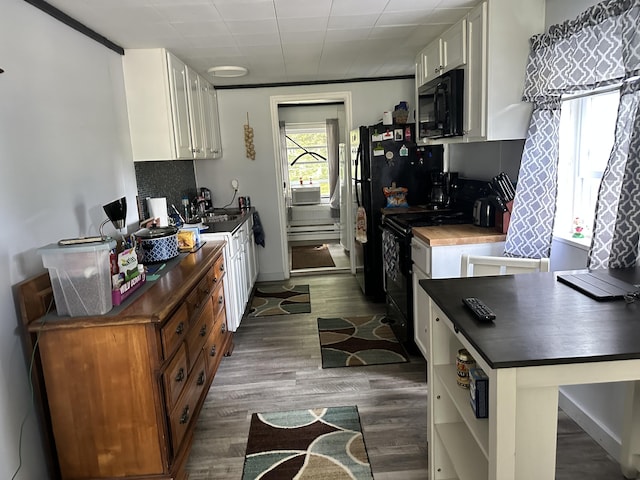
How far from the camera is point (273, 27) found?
2750mm

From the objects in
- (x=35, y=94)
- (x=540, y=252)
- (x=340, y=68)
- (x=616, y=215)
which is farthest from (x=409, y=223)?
(x=35, y=94)

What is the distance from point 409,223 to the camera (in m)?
3.18

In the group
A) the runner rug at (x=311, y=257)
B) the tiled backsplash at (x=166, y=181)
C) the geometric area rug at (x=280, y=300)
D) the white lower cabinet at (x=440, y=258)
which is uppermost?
the tiled backsplash at (x=166, y=181)

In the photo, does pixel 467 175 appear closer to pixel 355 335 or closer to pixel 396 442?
pixel 355 335

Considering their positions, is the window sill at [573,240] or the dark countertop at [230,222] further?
the dark countertop at [230,222]

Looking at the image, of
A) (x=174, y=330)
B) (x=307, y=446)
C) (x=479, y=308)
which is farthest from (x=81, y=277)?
(x=479, y=308)

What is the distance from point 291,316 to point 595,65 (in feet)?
9.65

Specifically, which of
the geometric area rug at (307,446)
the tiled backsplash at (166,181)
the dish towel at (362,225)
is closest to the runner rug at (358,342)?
the geometric area rug at (307,446)

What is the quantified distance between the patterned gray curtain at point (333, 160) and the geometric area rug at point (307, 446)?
16.5ft

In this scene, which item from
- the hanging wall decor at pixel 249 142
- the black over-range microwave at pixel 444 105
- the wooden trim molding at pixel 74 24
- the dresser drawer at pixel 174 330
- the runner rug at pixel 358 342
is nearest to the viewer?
the dresser drawer at pixel 174 330

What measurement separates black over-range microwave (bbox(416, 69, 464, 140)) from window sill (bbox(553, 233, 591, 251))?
0.85 meters

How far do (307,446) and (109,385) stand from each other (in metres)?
1.00

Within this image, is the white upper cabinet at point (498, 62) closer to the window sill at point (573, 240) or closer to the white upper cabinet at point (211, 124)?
the window sill at point (573, 240)

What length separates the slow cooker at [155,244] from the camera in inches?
97.3
